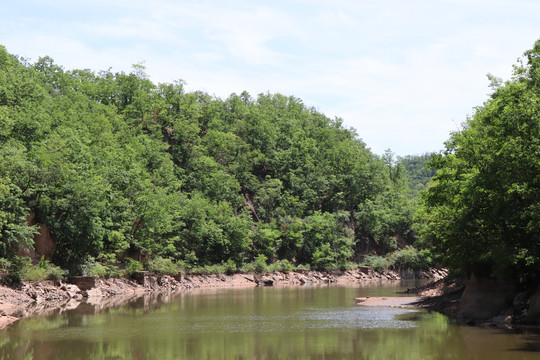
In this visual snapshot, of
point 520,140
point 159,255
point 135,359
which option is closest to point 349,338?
point 135,359

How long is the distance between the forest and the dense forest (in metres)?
0.21

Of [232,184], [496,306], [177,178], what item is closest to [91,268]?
[496,306]

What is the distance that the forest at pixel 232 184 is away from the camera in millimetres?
27906

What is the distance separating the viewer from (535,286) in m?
28.3

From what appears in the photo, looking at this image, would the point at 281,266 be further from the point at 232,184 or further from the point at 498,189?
the point at 498,189

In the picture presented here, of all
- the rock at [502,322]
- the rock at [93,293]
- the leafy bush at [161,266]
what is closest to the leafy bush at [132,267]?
the leafy bush at [161,266]

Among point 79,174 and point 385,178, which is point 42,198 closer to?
point 79,174

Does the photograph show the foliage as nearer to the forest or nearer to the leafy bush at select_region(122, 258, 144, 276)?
the forest

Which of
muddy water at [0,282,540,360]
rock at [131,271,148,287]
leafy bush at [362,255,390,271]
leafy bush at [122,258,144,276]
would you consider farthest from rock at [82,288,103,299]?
leafy bush at [362,255,390,271]

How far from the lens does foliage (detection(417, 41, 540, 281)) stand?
2431 cm

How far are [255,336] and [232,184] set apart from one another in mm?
58883

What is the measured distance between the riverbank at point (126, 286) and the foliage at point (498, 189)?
22.8 meters

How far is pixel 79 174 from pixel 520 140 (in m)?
34.4

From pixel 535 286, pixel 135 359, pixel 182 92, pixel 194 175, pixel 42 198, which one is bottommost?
pixel 135 359
